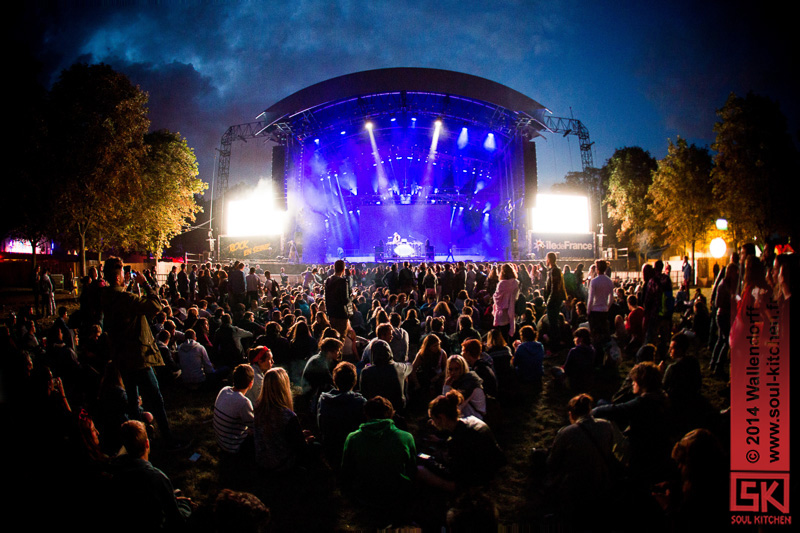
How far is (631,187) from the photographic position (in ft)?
102

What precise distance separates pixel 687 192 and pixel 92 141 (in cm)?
2674

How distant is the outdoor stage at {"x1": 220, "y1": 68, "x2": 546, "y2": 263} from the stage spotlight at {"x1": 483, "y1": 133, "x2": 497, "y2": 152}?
12 cm

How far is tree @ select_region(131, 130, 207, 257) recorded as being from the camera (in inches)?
769

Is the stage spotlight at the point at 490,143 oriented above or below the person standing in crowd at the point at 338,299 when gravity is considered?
above

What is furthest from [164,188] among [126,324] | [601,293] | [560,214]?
[560,214]

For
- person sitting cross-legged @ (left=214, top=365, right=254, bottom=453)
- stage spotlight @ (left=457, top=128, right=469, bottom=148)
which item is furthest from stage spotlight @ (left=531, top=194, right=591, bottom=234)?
person sitting cross-legged @ (left=214, top=365, right=254, bottom=453)

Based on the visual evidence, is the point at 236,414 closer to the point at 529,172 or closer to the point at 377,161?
the point at 529,172

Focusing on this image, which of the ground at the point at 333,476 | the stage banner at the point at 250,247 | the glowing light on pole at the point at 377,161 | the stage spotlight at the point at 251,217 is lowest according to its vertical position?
the ground at the point at 333,476

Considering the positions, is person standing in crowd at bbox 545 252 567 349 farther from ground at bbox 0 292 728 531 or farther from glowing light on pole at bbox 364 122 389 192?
glowing light on pole at bbox 364 122 389 192

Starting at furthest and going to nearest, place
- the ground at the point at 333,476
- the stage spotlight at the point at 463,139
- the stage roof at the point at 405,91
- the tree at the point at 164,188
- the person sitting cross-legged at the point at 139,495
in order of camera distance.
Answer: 1. the stage spotlight at the point at 463,139
2. the stage roof at the point at 405,91
3. the tree at the point at 164,188
4. the ground at the point at 333,476
5. the person sitting cross-legged at the point at 139,495

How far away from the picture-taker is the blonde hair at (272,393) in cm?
336

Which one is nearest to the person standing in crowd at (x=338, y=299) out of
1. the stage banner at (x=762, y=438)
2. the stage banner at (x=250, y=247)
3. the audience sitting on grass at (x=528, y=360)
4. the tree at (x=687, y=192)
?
the audience sitting on grass at (x=528, y=360)

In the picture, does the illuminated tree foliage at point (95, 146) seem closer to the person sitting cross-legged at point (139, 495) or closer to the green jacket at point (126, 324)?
the green jacket at point (126, 324)

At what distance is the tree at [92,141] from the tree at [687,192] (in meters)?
25.4
